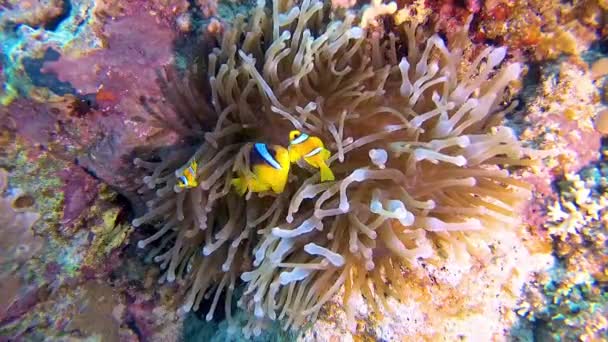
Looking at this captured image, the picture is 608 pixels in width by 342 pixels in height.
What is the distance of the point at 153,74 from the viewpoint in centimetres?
249

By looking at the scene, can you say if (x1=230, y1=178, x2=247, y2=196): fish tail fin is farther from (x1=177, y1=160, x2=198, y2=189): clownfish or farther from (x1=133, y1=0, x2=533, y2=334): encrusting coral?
(x1=177, y1=160, x2=198, y2=189): clownfish

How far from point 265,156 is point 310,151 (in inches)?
9.5

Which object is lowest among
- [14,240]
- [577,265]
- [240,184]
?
[577,265]

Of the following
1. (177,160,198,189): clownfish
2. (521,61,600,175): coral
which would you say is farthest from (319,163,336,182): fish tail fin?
(521,61,600,175): coral

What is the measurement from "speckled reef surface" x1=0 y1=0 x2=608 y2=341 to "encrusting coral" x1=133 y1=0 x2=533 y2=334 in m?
0.07

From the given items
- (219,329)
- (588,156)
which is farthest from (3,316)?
(588,156)

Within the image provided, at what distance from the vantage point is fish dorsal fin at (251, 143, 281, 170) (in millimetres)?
2223

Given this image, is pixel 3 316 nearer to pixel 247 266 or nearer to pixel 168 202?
pixel 168 202

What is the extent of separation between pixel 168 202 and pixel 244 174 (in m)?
0.60

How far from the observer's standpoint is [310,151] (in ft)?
7.14

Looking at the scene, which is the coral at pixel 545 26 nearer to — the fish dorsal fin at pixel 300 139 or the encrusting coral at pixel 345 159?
the encrusting coral at pixel 345 159

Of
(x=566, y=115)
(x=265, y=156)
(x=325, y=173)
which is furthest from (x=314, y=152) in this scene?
(x=566, y=115)

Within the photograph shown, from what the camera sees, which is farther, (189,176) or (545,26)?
(545,26)

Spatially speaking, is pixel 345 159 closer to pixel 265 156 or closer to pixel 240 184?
pixel 265 156
